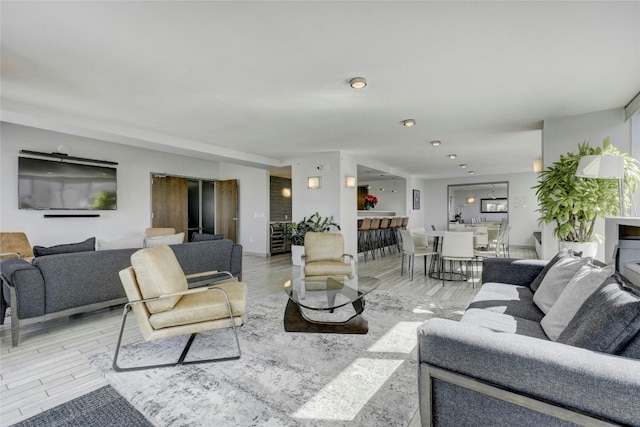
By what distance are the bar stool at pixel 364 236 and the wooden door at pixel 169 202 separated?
14.5 ft

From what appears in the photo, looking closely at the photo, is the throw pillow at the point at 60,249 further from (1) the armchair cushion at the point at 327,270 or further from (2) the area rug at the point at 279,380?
(1) the armchair cushion at the point at 327,270

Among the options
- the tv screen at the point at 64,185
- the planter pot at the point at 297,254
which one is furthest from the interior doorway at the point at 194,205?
the planter pot at the point at 297,254

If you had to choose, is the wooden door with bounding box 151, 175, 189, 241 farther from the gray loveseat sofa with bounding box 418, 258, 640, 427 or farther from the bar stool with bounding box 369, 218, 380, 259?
the gray loveseat sofa with bounding box 418, 258, 640, 427

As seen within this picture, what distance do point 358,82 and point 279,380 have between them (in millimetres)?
2744

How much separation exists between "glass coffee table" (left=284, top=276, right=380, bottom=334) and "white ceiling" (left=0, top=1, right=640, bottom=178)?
2.11 meters

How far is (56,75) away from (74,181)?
3356mm

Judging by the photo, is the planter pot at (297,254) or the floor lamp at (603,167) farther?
the planter pot at (297,254)

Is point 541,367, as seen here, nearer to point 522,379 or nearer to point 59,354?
point 522,379

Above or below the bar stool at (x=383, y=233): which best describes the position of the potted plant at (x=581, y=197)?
above

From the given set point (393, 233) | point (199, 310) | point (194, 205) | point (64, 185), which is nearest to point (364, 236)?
point (393, 233)

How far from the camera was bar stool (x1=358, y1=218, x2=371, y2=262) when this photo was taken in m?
7.72

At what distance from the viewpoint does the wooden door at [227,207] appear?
8570mm

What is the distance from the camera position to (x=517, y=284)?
298cm

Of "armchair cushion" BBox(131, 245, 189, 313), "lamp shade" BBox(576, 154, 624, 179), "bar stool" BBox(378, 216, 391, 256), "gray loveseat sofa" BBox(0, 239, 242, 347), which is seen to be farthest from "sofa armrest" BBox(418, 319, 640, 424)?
"bar stool" BBox(378, 216, 391, 256)
